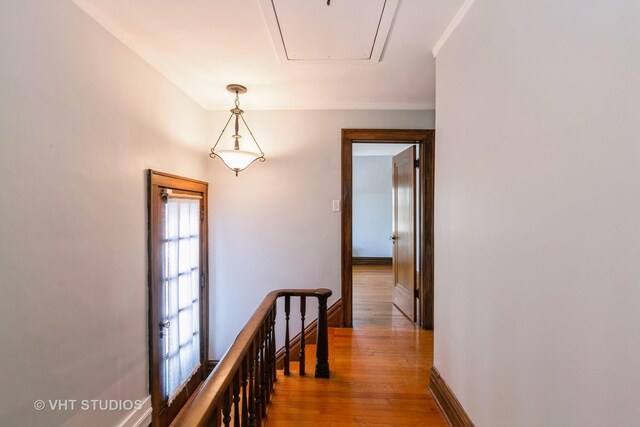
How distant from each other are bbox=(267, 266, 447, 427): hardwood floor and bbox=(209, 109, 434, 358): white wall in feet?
2.23

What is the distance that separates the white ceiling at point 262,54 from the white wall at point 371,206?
3664 mm

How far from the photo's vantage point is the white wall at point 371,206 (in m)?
6.57

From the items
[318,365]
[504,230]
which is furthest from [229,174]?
[504,230]

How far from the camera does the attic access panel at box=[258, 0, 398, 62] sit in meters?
1.51

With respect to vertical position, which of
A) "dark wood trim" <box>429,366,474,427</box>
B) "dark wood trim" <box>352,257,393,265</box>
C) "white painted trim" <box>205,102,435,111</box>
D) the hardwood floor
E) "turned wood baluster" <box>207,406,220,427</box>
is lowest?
the hardwood floor

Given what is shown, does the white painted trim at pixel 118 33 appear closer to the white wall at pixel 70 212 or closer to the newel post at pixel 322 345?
the white wall at pixel 70 212

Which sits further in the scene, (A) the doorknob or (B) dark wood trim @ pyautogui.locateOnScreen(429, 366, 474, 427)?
(A) the doorknob

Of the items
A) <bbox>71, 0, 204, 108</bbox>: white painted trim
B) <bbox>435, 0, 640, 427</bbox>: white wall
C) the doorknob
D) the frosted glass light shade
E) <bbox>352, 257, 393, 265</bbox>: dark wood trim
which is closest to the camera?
<bbox>435, 0, 640, 427</bbox>: white wall

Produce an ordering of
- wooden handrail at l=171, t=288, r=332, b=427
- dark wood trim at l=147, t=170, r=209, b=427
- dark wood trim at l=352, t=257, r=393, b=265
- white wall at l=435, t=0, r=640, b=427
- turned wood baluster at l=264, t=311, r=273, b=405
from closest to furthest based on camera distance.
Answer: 1. white wall at l=435, t=0, r=640, b=427
2. wooden handrail at l=171, t=288, r=332, b=427
3. turned wood baluster at l=264, t=311, r=273, b=405
4. dark wood trim at l=147, t=170, r=209, b=427
5. dark wood trim at l=352, t=257, r=393, b=265

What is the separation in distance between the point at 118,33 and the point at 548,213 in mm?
2333

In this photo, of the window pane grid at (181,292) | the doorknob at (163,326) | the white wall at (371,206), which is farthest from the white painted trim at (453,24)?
the white wall at (371,206)

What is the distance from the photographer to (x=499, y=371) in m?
1.18

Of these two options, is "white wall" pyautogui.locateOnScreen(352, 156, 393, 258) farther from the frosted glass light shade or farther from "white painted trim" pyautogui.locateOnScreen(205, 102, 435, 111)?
the frosted glass light shade

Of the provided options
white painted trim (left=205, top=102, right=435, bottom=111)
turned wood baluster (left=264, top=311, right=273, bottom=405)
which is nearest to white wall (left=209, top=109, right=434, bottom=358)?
white painted trim (left=205, top=102, right=435, bottom=111)
